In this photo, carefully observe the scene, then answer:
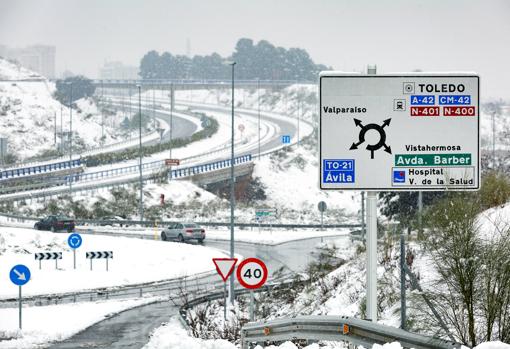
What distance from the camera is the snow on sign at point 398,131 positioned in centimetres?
1243

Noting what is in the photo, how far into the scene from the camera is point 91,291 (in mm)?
34969

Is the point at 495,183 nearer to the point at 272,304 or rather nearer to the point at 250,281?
the point at 272,304

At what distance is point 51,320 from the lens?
1045 inches

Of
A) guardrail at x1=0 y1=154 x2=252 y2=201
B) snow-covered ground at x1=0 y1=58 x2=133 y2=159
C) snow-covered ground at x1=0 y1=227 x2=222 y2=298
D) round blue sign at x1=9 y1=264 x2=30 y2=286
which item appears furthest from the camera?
snow-covered ground at x1=0 y1=58 x2=133 y2=159

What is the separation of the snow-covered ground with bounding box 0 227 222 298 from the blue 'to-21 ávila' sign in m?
23.2

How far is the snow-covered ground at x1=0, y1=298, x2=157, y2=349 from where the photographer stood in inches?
891

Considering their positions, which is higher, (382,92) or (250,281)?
(382,92)

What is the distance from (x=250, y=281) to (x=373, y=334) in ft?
19.1

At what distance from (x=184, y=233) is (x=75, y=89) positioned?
115707mm

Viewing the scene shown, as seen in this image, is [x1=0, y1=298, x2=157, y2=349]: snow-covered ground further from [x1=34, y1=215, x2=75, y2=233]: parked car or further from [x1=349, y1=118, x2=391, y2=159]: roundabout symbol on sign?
[x1=34, y1=215, x2=75, y2=233]: parked car

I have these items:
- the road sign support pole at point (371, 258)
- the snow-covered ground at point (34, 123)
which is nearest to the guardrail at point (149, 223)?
the road sign support pole at point (371, 258)

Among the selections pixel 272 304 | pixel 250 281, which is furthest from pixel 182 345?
pixel 272 304

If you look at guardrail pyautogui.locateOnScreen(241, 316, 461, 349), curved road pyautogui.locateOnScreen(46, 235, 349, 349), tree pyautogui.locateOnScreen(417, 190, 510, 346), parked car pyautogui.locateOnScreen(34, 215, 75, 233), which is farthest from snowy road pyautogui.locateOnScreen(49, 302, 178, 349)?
parked car pyautogui.locateOnScreen(34, 215, 75, 233)

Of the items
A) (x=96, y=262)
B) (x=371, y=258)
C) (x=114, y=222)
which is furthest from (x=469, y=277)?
(x=114, y=222)
